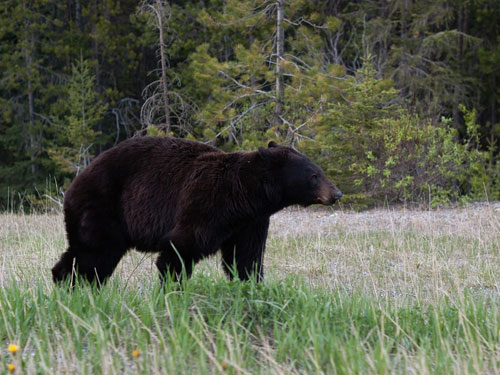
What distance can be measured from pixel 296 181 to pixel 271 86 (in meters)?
13.2

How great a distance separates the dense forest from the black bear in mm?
9562

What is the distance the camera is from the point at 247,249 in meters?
5.11

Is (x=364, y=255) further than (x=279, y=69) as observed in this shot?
No

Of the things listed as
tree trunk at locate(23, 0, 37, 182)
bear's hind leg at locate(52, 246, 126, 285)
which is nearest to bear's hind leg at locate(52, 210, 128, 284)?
bear's hind leg at locate(52, 246, 126, 285)

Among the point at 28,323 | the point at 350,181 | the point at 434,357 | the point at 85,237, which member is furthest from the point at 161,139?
the point at 350,181

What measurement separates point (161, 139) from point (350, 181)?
35.5 ft

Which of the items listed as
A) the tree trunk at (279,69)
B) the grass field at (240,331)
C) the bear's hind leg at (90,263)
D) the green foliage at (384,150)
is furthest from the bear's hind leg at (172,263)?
the tree trunk at (279,69)

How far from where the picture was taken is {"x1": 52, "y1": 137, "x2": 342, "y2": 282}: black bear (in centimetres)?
506

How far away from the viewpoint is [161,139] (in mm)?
5523

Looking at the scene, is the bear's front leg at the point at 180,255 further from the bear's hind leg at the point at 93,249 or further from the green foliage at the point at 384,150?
the green foliage at the point at 384,150

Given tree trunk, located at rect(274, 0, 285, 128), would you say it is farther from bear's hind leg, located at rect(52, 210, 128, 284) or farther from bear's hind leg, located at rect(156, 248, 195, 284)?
bear's hind leg, located at rect(156, 248, 195, 284)

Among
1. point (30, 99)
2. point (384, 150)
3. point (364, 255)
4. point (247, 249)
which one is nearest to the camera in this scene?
point (247, 249)

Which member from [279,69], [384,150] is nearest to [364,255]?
[384,150]

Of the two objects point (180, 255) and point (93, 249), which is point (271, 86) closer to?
point (93, 249)
